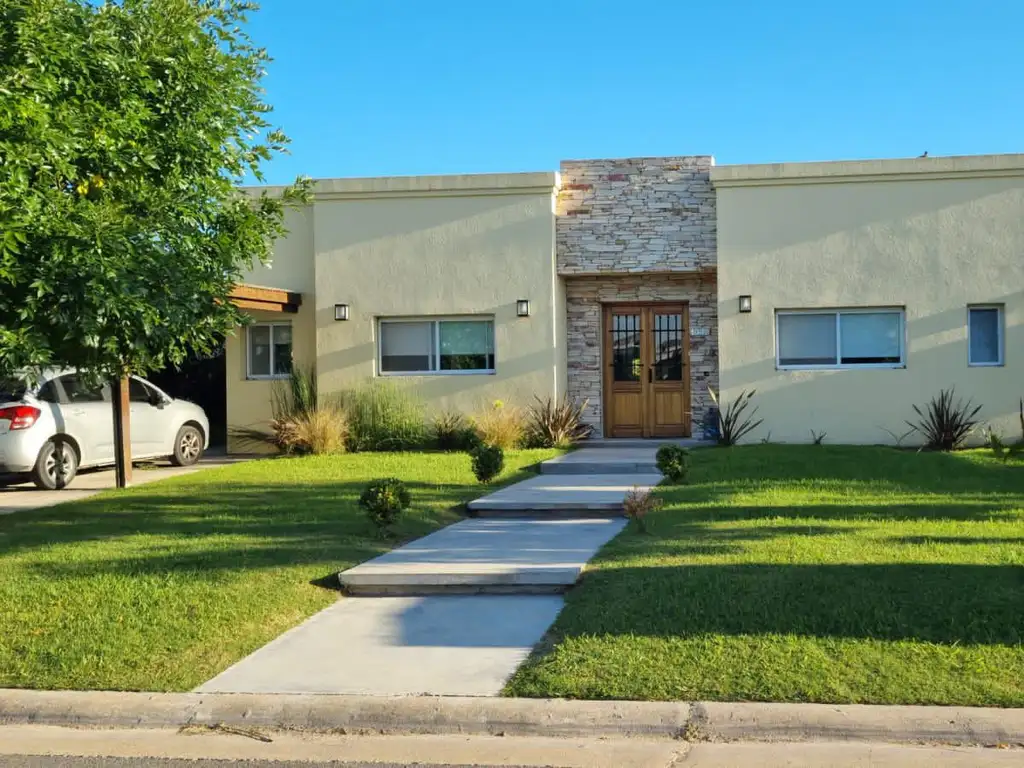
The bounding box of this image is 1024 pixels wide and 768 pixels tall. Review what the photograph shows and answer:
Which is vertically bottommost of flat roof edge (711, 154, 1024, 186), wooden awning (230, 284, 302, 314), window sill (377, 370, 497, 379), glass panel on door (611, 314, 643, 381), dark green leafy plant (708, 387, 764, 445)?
dark green leafy plant (708, 387, 764, 445)

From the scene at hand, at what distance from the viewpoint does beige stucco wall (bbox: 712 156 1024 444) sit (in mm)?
17719

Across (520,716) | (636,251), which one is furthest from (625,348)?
(520,716)

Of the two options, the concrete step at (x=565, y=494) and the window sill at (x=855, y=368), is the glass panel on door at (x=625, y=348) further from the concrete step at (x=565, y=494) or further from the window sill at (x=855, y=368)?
the concrete step at (x=565, y=494)

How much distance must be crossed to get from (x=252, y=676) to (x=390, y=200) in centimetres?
1369

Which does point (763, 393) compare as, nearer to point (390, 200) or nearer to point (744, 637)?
point (390, 200)

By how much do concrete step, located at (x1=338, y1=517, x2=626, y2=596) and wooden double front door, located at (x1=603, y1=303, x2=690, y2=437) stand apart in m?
8.86

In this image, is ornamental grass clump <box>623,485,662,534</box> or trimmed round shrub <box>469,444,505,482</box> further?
trimmed round shrub <box>469,444,505,482</box>

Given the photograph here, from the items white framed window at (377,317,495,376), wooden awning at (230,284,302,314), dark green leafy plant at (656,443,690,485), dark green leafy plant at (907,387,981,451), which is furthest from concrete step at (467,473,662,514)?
wooden awning at (230,284,302,314)

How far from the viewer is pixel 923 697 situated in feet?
18.1

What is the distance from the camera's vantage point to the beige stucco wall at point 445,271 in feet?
61.4

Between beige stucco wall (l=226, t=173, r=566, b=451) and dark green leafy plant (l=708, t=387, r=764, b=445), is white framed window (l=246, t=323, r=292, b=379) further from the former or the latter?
dark green leafy plant (l=708, t=387, r=764, b=445)

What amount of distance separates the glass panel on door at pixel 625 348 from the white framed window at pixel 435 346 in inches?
84.1

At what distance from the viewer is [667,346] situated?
63.5ft

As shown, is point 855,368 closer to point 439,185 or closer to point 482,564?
point 439,185
